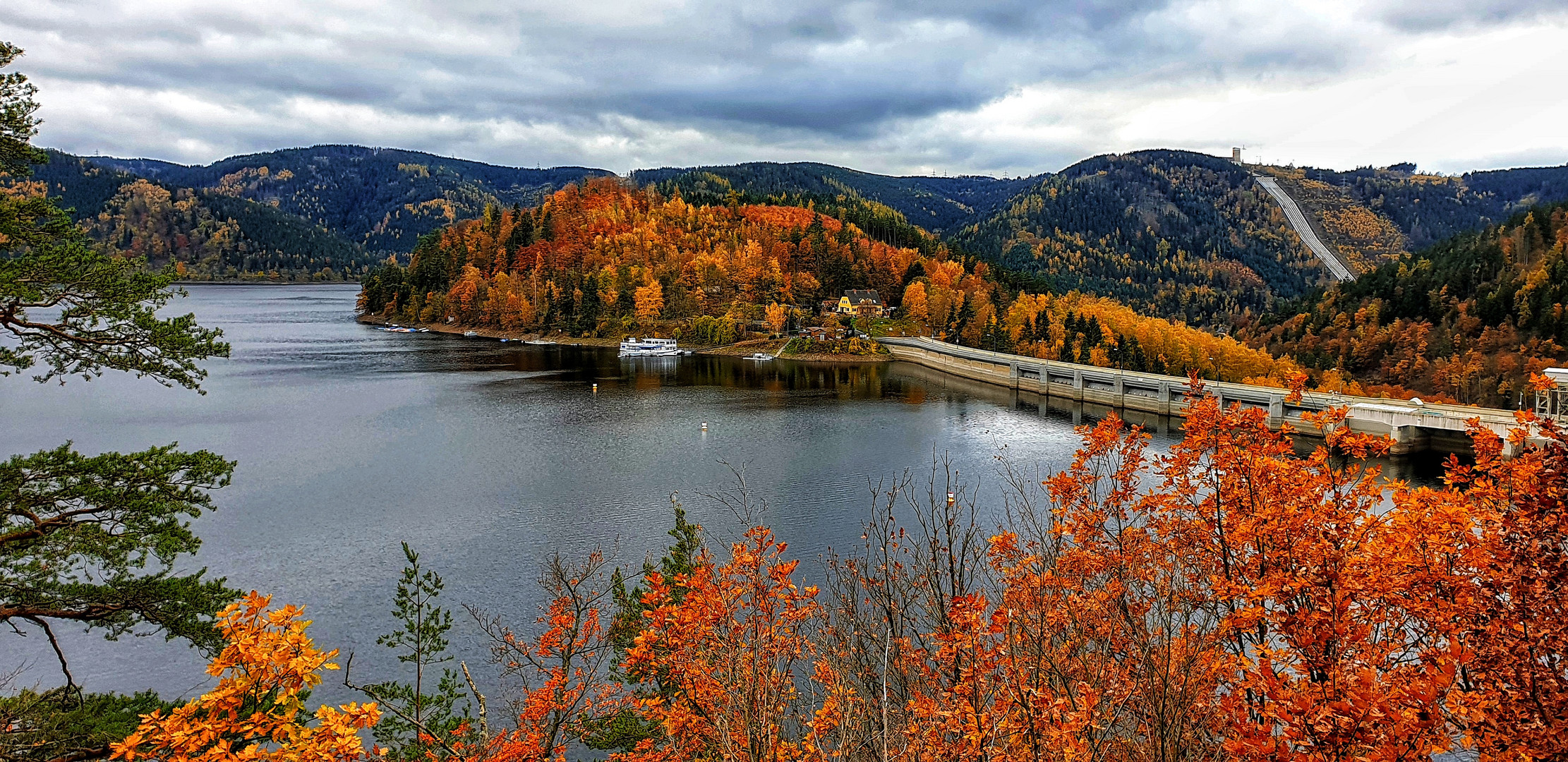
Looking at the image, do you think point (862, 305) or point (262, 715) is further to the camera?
point (862, 305)

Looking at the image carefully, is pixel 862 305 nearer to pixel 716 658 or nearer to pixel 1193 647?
pixel 716 658

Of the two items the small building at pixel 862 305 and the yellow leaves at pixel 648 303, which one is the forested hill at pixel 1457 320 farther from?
the yellow leaves at pixel 648 303

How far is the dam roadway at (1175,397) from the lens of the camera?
39.9 m

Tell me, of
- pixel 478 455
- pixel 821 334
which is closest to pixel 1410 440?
pixel 478 455

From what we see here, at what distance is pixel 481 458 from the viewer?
36.0 metres

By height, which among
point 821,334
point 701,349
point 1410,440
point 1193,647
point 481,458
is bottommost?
point 1410,440

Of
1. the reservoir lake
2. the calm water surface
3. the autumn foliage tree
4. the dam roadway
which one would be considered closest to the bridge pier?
the dam roadway

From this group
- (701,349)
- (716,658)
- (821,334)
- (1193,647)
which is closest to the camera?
(1193,647)

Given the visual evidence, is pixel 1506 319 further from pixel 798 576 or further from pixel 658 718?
pixel 658 718

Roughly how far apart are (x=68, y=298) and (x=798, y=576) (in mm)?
15594

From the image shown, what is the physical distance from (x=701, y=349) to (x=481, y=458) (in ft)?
174

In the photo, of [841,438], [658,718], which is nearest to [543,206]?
[841,438]

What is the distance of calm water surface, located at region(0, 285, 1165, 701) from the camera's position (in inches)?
814

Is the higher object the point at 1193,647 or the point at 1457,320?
the point at 1457,320
